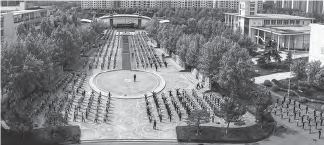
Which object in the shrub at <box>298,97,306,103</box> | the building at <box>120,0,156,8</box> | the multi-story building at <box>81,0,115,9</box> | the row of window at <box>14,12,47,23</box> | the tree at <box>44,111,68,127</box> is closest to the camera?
the tree at <box>44,111,68,127</box>

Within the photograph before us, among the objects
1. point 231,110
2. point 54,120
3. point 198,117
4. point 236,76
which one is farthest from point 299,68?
point 54,120

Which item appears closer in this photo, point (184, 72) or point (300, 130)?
point (300, 130)

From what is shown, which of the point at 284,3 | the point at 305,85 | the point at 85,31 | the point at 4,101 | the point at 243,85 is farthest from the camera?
the point at 284,3

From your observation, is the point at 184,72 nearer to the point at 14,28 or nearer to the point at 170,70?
the point at 170,70

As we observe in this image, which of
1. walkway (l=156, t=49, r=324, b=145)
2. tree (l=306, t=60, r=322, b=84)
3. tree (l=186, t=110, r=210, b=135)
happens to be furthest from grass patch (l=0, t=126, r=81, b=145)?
tree (l=306, t=60, r=322, b=84)

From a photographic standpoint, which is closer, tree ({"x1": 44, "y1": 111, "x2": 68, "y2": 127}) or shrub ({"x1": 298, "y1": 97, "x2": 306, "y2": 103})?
tree ({"x1": 44, "y1": 111, "x2": 68, "y2": 127})

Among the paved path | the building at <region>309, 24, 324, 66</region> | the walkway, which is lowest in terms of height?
the walkway

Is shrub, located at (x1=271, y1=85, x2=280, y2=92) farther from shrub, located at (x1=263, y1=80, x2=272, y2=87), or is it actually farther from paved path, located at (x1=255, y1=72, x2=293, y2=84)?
paved path, located at (x1=255, y1=72, x2=293, y2=84)

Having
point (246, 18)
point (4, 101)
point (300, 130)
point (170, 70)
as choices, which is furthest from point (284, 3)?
point (4, 101)
